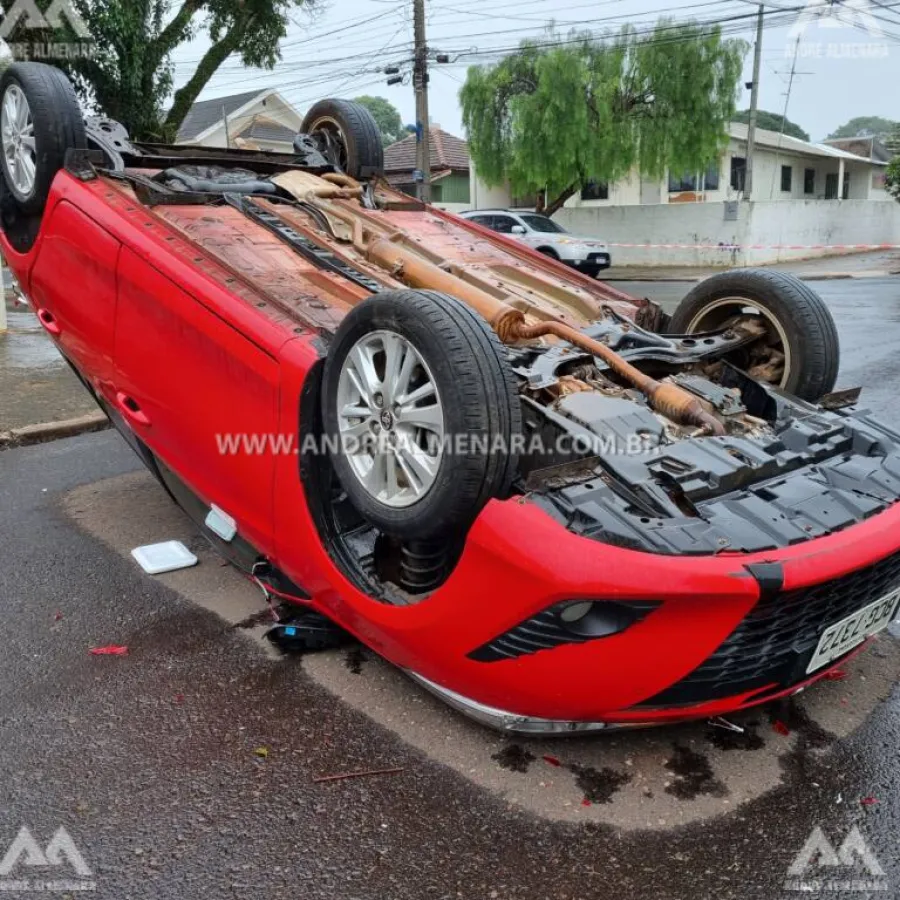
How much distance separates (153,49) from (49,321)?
1007cm

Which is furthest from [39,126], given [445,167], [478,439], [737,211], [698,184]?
[445,167]

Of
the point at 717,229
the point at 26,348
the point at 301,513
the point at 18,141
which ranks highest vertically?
the point at 18,141

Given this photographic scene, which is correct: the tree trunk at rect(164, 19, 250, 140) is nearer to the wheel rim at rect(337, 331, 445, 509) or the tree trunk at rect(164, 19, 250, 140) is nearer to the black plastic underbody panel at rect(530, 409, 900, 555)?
the wheel rim at rect(337, 331, 445, 509)

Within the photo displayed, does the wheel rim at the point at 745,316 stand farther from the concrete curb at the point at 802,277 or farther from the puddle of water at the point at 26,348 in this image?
the concrete curb at the point at 802,277

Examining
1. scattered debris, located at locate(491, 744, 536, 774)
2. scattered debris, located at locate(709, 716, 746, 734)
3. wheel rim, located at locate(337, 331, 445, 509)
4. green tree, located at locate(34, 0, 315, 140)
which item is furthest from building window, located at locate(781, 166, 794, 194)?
scattered debris, located at locate(491, 744, 536, 774)

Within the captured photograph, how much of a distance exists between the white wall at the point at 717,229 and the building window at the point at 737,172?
2706 mm

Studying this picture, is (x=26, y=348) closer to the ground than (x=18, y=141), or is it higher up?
closer to the ground

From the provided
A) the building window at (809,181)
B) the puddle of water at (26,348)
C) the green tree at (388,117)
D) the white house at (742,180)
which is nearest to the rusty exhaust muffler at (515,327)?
the puddle of water at (26,348)

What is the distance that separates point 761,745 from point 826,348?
1530 mm

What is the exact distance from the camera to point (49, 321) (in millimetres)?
4363

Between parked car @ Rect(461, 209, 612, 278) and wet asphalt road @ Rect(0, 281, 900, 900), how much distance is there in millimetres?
14907

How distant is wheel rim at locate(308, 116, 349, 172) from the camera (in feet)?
17.2

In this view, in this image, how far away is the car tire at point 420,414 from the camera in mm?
2262

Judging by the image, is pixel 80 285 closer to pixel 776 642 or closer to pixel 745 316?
pixel 745 316
